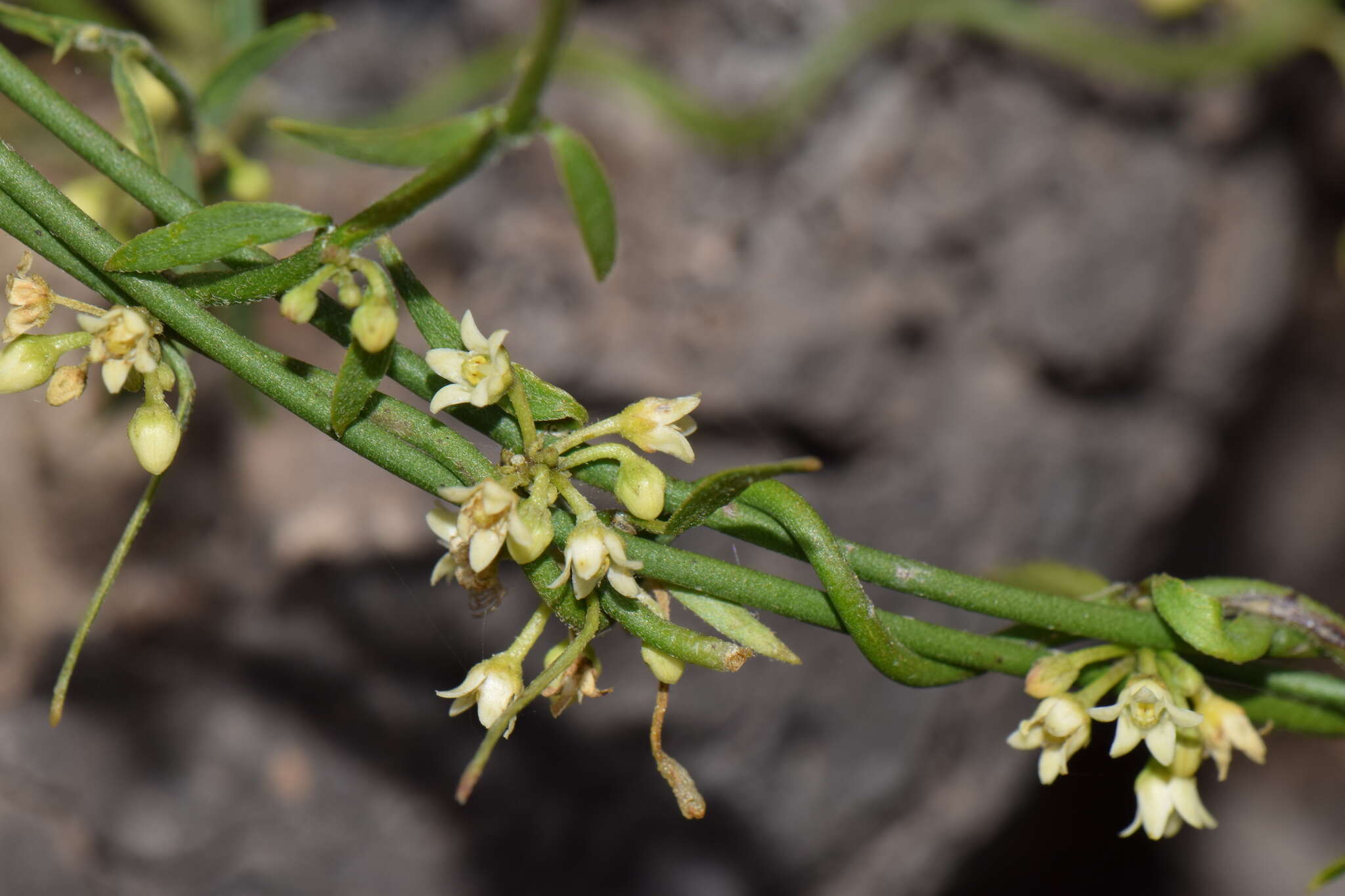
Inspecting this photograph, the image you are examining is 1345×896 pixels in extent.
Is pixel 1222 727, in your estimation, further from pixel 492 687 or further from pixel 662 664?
pixel 492 687

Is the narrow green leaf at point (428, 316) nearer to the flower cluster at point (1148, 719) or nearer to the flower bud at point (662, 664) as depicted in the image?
the flower bud at point (662, 664)

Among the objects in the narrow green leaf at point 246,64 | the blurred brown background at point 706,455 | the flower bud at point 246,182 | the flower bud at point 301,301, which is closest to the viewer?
the flower bud at point 301,301

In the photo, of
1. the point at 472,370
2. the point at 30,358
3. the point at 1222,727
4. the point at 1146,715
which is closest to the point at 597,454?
the point at 472,370

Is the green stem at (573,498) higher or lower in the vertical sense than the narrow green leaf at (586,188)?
lower

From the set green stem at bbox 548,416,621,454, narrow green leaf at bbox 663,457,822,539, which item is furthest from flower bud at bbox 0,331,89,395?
narrow green leaf at bbox 663,457,822,539

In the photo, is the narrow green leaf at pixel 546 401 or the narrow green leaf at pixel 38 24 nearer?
the narrow green leaf at pixel 546 401

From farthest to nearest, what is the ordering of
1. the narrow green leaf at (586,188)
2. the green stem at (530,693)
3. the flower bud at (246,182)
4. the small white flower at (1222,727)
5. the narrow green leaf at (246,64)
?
1. the flower bud at (246,182)
2. the narrow green leaf at (246,64)
3. the small white flower at (1222,727)
4. the narrow green leaf at (586,188)
5. the green stem at (530,693)

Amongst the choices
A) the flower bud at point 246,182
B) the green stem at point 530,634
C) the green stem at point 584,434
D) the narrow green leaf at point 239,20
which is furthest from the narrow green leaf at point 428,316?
the narrow green leaf at point 239,20

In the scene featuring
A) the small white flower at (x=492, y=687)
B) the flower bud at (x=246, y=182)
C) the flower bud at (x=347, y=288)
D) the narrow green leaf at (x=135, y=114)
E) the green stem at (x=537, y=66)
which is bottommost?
the flower bud at (x=246, y=182)
